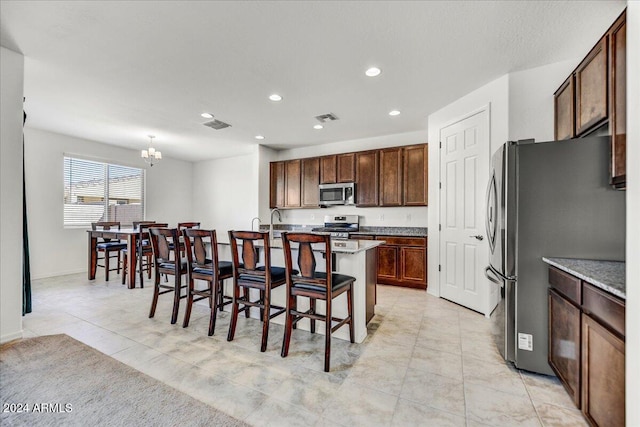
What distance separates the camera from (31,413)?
1.62 m

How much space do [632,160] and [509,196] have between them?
94 cm

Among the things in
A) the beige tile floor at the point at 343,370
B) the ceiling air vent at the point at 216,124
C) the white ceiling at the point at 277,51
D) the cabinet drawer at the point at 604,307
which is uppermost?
the ceiling air vent at the point at 216,124

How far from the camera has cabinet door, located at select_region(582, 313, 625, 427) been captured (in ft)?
4.04

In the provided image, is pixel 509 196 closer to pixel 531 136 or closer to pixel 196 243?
pixel 531 136

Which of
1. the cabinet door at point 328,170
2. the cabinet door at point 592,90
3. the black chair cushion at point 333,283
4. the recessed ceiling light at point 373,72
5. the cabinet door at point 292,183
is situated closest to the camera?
the cabinet door at point 592,90

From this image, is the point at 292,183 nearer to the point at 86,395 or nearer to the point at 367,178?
the point at 367,178

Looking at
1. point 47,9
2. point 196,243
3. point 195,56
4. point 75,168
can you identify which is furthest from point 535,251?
point 75,168

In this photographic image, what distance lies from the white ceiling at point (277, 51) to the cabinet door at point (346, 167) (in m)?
1.20

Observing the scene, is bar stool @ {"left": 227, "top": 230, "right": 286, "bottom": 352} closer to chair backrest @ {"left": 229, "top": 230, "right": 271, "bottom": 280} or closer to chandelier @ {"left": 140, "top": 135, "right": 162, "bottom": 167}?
chair backrest @ {"left": 229, "top": 230, "right": 271, "bottom": 280}

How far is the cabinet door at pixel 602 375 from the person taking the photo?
4.04 feet

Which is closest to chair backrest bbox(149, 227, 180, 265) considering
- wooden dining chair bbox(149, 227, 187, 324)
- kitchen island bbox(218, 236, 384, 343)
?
wooden dining chair bbox(149, 227, 187, 324)

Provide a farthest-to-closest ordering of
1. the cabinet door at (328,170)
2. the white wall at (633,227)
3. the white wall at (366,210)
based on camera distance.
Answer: the cabinet door at (328,170) < the white wall at (366,210) < the white wall at (633,227)

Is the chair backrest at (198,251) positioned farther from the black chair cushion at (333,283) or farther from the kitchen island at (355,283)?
the black chair cushion at (333,283)

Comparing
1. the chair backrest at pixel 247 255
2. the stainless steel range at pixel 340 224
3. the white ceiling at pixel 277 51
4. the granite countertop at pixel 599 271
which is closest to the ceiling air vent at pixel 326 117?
the white ceiling at pixel 277 51
